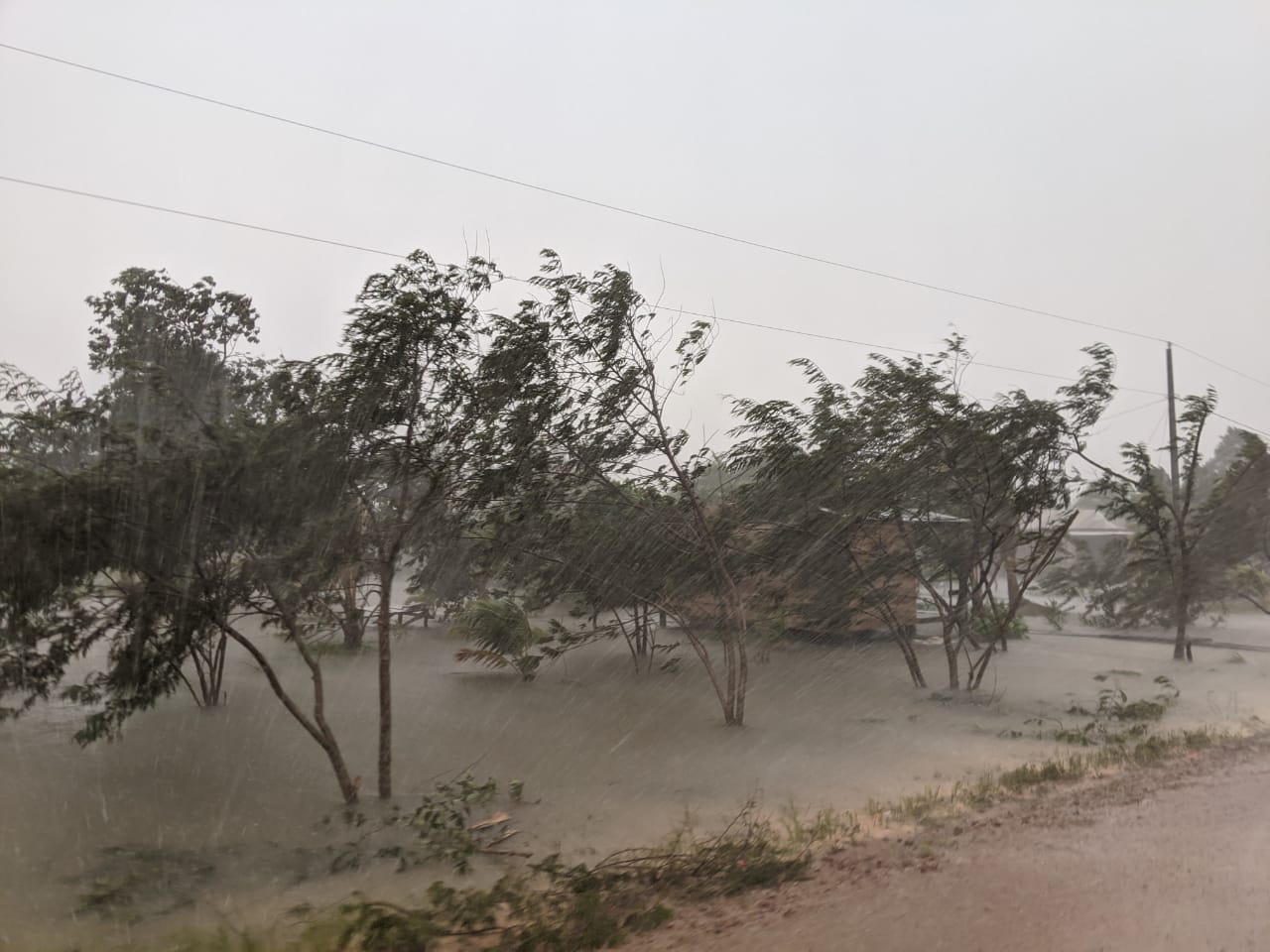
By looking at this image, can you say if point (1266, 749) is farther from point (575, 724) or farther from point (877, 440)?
point (575, 724)

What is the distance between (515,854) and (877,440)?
748cm

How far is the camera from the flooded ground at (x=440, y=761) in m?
6.32

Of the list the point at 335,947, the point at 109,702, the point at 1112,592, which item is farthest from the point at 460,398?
the point at 1112,592

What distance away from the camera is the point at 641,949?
179 inches

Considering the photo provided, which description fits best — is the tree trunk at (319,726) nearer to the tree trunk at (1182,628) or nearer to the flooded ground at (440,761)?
the flooded ground at (440,761)

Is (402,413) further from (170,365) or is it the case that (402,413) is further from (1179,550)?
(1179,550)

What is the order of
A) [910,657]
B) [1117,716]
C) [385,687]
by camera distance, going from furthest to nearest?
[910,657], [1117,716], [385,687]

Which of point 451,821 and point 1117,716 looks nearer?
point 451,821

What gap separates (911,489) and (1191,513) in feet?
25.0

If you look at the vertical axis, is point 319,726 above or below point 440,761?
above

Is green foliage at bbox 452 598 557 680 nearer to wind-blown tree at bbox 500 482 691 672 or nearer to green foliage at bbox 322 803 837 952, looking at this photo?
wind-blown tree at bbox 500 482 691 672

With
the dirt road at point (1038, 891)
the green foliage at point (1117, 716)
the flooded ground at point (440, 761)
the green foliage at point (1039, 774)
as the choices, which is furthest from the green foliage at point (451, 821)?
the green foliage at point (1117, 716)

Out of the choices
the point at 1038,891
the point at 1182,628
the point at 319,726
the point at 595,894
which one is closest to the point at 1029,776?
the point at 1038,891

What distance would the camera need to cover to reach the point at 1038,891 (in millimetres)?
4938
